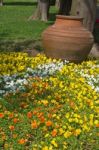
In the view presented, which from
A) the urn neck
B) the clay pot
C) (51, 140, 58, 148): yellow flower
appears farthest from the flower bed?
the urn neck

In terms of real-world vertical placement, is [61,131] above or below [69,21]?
below

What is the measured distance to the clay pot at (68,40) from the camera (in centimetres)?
1102

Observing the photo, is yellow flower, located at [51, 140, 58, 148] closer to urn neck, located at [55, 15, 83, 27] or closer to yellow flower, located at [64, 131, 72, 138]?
yellow flower, located at [64, 131, 72, 138]

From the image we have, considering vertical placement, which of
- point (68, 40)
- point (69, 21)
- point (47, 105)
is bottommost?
point (47, 105)

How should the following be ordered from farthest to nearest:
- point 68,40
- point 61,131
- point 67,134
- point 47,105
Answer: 1. point 68,40
2. point 47,105
3. point 61,131
4. point 67,134

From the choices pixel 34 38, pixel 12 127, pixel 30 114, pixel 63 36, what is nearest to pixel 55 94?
pixel 30 114

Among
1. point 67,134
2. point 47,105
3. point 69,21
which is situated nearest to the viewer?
point 67,134

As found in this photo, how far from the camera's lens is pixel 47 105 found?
732 centimetres

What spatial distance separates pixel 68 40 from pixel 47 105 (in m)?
3.88

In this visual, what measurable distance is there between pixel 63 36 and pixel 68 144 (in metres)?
5.33

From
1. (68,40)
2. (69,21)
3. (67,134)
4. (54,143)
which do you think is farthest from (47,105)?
(69,21)

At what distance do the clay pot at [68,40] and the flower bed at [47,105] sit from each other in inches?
20.4

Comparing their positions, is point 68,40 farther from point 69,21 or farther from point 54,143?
point 54,143

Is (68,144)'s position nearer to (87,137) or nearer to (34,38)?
(87,137)
